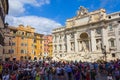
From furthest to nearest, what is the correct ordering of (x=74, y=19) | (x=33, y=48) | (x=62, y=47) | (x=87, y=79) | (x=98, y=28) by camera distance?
(x=33, y=48) < (x=62, y=47) < (x=74, y=19) < (x=98, y=28) < (x=87, y=79)

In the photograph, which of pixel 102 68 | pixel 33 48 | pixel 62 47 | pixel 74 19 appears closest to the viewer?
pixel 102 68

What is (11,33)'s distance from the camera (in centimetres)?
4894

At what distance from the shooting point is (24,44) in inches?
2071

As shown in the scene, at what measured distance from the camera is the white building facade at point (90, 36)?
3397 cm

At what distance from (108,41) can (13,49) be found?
29.6m

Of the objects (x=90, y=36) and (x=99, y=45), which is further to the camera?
(x=90, y=36)

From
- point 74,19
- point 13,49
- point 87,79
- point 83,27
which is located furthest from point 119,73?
point 13,49

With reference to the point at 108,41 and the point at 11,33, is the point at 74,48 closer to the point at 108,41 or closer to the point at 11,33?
the point at 108,41

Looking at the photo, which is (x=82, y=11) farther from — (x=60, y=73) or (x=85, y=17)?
(x=60, y=73)

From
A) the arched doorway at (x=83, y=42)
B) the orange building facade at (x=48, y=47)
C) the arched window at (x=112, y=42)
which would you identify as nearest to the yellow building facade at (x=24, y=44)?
the orange building facade at (x=48, y=47)

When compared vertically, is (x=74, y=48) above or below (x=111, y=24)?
below

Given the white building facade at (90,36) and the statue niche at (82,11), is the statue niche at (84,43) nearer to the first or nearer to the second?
the white building facade at (90,36)

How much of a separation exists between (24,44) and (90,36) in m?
24.3

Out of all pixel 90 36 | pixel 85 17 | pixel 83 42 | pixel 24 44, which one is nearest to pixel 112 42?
pixel 90 36
